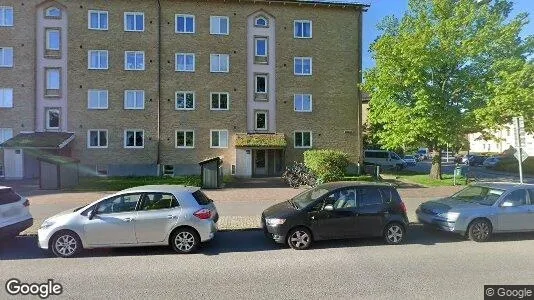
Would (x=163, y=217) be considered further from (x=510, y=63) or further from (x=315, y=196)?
(x=510, y=63)

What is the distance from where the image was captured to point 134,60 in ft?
80.3

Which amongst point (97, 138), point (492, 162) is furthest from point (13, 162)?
point (492, 162)

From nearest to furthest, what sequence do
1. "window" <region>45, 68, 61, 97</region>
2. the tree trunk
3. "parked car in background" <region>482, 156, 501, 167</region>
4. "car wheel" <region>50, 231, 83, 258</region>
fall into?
"car wheel" <region>50, 231, 83, 258</region>
the tree trunk
"window" <region>45, 68, 61, 97</region>
"parked car in background" <region>482, 156, 501, 167</region>

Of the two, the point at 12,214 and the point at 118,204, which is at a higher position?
the point at 118,204

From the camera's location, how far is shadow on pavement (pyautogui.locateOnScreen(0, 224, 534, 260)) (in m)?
7.08

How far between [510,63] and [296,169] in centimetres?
1321

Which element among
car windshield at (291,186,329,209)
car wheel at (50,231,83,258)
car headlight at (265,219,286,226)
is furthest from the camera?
car windshield at (291,186,329,209)

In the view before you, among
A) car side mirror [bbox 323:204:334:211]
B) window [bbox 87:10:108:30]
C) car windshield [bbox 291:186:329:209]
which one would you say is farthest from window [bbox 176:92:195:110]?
car side mirror [bbox 323:204:334:211]

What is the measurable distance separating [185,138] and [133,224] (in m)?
18.5

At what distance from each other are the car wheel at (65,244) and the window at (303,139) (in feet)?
66.2

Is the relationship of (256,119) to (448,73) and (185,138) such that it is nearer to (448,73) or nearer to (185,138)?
A: (185,138)

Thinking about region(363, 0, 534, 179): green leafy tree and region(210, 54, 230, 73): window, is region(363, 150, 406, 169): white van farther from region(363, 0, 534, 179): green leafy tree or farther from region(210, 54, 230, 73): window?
region(210, 54, 230, 73): window

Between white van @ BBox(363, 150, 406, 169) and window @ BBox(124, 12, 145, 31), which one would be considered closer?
window @ BBox(124, 12, 145, 31)

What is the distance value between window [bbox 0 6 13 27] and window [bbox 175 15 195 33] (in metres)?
11.7
